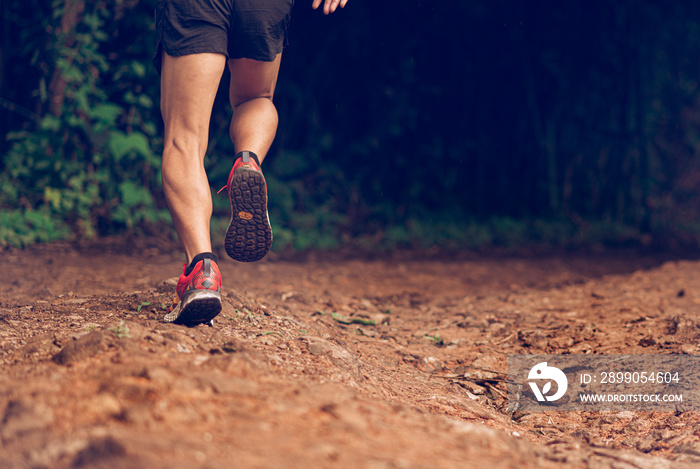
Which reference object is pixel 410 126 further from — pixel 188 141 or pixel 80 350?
pixel 80 350

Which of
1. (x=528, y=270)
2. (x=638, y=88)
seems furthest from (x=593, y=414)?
(x=638, y=88)

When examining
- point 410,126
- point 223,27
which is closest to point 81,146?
point 223,27

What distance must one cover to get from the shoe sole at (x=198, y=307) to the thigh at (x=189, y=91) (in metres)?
0.55

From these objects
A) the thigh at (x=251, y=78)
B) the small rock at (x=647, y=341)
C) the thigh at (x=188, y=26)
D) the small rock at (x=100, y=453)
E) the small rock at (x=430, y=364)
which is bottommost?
the small rock at (x=430, y=364)

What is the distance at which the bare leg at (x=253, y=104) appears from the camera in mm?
2215

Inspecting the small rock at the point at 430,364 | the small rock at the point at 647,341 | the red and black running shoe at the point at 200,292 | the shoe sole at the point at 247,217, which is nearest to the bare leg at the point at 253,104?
the shoe sole at the point at 247,217

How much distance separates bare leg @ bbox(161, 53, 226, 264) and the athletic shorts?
5 centimetres

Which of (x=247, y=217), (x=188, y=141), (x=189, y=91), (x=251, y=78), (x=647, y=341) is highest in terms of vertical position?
(x=251, y=78)

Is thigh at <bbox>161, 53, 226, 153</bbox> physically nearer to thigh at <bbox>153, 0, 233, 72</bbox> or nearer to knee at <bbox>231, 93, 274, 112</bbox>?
thigh at <bbox>153, 0, 233, 72</bbox>

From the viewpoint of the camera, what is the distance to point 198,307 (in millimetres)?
1794

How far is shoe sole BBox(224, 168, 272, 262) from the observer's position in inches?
83.0

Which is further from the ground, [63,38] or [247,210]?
[63,38]

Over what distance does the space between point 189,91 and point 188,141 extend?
0.16m

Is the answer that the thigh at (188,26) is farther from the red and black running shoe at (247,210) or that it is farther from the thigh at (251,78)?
the red and black running shoe at (247,210)
